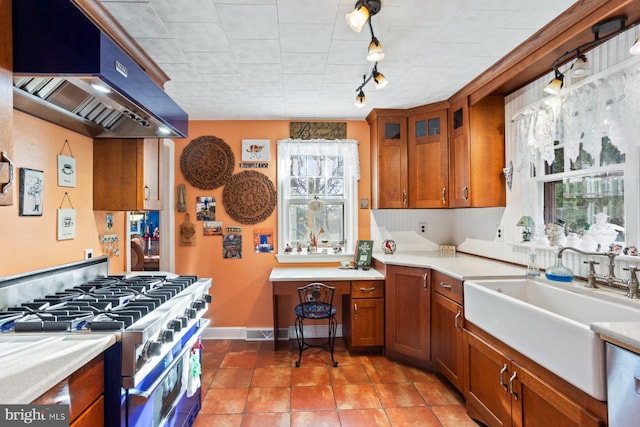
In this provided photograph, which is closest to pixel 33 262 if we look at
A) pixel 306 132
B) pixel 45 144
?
pixel 45 144

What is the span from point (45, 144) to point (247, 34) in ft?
4.41

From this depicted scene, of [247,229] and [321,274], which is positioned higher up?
[247,229]

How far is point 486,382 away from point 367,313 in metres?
1.30

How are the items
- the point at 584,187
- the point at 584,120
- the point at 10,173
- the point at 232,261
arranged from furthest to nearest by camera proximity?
the point at 232,261
the point at 584,187
the point at 584,120
the point at 10,173

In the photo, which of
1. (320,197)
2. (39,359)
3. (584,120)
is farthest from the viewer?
(320,197)

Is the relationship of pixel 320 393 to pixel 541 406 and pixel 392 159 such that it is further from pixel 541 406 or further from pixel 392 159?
pixel 392 159

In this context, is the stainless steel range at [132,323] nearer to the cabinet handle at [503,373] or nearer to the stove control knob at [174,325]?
the stove control knob at [174,325]

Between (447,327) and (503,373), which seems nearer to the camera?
(503,373)

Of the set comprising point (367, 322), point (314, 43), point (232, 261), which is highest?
point (314, 43)

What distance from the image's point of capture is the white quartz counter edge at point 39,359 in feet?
2.89

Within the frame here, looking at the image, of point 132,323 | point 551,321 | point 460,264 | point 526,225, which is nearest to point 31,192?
point 132,323

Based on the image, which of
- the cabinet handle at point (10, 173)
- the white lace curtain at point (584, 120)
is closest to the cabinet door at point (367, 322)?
the white lace curtain at point (584, 120)

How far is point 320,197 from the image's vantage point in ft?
12.5

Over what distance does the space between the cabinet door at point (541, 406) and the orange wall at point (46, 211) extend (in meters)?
2.63
